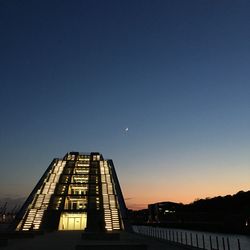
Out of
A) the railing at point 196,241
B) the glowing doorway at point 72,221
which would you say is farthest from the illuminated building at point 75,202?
the railing at point 196,241

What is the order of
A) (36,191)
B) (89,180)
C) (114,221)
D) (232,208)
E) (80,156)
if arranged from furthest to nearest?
(232,208)
(80,156)
(89,180)
(36,191)
(114,221)

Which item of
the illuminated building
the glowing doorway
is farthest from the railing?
the glowing doorway

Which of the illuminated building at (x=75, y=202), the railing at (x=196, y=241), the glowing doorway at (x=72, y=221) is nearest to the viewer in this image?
the railing at (x=196, y=241)

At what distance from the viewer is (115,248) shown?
1870 cm

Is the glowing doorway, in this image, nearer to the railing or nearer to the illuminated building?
the illuminated building

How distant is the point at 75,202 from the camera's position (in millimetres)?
66812

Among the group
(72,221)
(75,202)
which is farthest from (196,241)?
(75,202)

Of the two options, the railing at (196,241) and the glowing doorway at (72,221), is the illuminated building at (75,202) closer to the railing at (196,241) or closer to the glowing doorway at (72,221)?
the glowing doorway at (72,221)

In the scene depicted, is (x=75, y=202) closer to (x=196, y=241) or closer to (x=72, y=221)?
(x=72, y=221)

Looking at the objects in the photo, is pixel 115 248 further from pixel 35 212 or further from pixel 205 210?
pixel 205 210

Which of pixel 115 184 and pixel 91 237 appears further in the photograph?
pixel 115 184

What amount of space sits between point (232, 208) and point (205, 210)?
73.7ft

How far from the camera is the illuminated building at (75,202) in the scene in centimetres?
5219

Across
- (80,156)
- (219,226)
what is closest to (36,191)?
(80,156)
